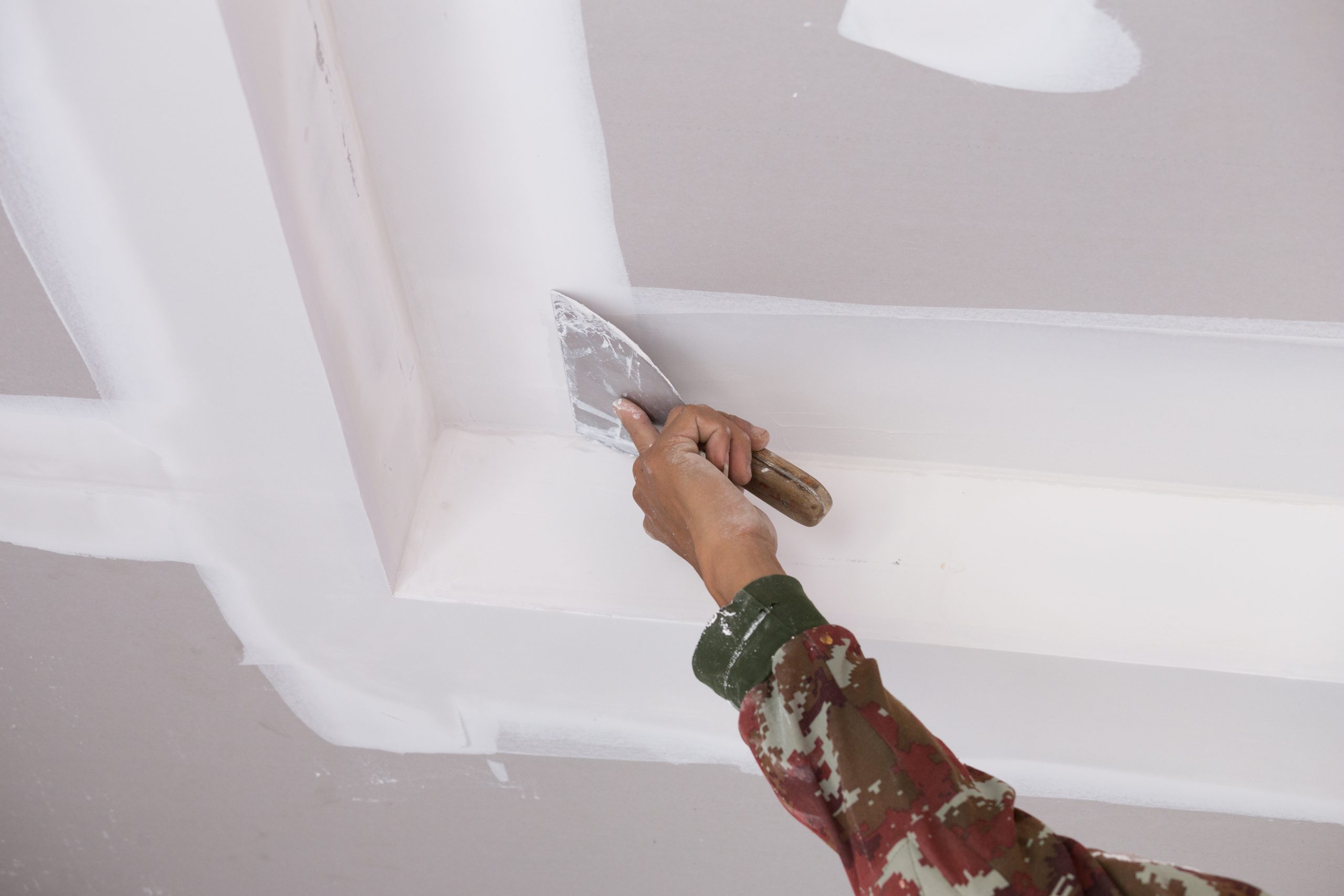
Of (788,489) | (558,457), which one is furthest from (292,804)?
(788,489)

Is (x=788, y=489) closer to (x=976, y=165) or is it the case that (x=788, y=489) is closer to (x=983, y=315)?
(x=983, y=315)

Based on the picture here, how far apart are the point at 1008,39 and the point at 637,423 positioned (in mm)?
565

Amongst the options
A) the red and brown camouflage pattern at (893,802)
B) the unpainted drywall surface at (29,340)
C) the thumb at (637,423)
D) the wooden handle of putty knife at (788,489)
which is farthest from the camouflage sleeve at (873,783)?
the unpainted drywall surface at (29,340)

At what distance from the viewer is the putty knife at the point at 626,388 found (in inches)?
39.6

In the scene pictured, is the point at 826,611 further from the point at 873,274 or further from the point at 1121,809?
the point at 1121,809

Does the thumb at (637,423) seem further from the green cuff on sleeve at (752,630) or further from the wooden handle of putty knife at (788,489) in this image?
the green cuff on sleeve at (752,630)

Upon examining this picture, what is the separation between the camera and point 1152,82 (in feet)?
2.52

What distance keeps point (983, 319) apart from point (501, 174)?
56 centimetres

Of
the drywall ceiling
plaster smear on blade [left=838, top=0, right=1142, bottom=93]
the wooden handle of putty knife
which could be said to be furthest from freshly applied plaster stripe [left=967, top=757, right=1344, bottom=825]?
plaster smear on blade [left=838, top=0, right=1142, bottom=93]

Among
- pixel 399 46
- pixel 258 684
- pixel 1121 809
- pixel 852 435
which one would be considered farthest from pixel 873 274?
pixel 258 684

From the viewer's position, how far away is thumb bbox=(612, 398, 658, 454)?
1.06 meters

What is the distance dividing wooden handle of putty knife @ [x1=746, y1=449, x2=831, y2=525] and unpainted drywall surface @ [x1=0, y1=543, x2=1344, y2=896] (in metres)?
0.50

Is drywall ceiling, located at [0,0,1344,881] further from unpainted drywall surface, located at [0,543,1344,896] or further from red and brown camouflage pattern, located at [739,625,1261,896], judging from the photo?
red and brown camouflage pattern, located at [739,625,1261,896]

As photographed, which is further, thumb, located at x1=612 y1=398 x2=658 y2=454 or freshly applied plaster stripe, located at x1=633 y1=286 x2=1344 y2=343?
thumb, located at x1=612 y1=398 x2=658 y2=454
